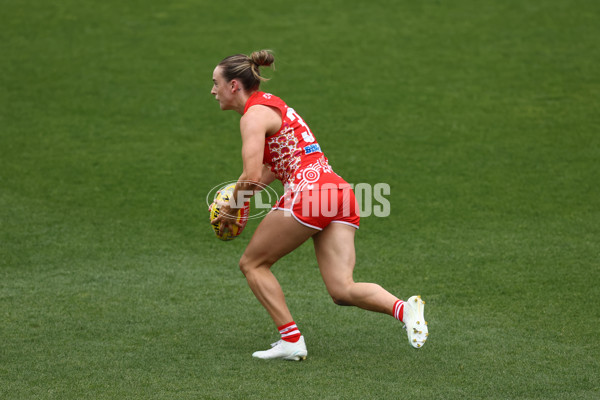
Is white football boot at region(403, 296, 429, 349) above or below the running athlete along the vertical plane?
below

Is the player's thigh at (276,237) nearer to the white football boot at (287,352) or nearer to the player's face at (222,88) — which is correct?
the white football boot at (287,352)

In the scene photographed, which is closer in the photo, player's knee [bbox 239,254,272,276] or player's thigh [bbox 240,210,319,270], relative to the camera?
player's thigh [bbox 240,210,319,270]

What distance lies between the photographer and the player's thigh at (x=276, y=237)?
174 inches

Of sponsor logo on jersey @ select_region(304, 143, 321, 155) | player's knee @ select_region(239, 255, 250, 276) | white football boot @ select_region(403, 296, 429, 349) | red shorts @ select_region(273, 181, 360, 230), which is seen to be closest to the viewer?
white football boot @ select_region(403, 296, 429, 349)

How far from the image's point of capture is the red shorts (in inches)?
172

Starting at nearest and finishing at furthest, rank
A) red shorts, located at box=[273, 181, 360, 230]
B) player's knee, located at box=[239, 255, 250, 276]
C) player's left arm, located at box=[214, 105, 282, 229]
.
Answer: player's left arm, located at box=[214, 105, 282, 229] < red shorts, located at box=[273, 181, 360, 230] < player's knee, located at box=[239, 255, 250, 276]

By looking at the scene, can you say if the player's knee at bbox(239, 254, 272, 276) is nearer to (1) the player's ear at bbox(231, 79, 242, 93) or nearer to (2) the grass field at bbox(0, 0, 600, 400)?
(2) the grass field at bbox(0, 0, 600, 400)

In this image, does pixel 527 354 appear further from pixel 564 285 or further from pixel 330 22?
pixel 330 22

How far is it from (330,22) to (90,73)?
4.12 m

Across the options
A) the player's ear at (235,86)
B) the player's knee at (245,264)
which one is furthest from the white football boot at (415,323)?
the player's ear at (235,86)

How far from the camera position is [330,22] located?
13.0 meters

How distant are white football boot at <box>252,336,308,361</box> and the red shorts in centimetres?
73

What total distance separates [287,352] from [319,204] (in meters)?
0.92

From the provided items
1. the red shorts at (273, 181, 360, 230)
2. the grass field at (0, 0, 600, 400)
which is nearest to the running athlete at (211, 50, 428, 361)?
the red shorts at (273, 181, 360, 230)
